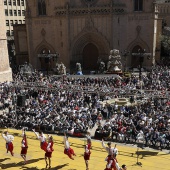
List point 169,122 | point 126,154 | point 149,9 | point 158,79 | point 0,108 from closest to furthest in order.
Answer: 1. point 126,154
2. point 169,122
3. point 0,108
4. point 158,79
5. point 149,9

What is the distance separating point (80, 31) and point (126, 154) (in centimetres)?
3021

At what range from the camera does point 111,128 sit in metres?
17.8

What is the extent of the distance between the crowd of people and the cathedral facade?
1381cm

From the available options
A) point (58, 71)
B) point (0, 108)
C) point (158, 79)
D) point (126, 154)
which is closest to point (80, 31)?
point (58, 71)

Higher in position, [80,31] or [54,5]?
[54,5]

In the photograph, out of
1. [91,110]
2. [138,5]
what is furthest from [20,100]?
[138,5]

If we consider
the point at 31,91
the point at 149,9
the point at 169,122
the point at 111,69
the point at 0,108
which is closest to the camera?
the point at 169,122

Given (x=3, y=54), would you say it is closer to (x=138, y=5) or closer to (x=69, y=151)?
(x=69, y=151)

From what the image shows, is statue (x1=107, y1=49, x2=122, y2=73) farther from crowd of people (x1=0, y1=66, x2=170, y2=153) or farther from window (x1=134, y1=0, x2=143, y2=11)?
window (x1=134, y1=0, x2=143, y2=11)

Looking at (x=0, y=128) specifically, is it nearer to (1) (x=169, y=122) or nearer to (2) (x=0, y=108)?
(2) (x=0, y=108)

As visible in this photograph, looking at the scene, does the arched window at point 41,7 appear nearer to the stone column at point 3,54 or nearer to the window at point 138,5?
the stone column at point 3,54

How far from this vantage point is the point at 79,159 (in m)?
14.3

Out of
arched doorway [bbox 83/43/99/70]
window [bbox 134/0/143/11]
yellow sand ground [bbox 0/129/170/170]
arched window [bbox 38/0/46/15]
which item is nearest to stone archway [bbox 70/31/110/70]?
arched doorway [bbox 83/43/99/70]

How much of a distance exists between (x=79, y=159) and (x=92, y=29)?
100.0 ft
